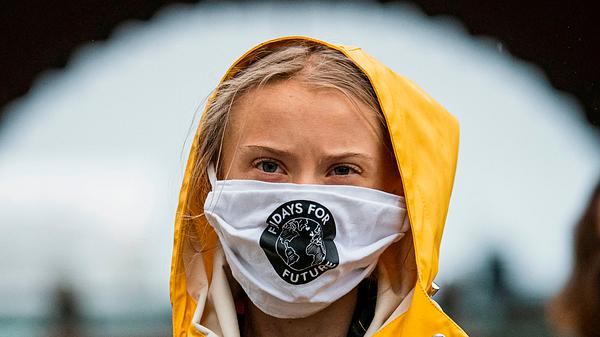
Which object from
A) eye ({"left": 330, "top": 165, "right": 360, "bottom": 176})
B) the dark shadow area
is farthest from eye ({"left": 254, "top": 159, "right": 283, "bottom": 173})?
the dark shadow area

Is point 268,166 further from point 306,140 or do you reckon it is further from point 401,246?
point 401,246

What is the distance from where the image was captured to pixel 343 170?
291 cm

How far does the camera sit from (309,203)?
9.44ft

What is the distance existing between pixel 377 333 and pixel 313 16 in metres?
3.86

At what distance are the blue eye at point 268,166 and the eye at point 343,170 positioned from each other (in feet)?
0.41

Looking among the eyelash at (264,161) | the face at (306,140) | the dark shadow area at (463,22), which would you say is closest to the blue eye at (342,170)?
the face at (306,140)

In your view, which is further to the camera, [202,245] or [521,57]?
[521,57]

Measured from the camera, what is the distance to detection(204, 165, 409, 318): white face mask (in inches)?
113

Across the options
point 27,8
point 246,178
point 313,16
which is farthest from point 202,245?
point 27,8

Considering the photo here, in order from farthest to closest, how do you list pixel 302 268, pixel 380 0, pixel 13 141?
pixel 13 141 → pixel 380 0 → pixel 302 268

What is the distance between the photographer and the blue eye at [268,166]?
2.92 meters

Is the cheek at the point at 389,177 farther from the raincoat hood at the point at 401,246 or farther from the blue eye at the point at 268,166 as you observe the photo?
the blue eye at the point at 268,166

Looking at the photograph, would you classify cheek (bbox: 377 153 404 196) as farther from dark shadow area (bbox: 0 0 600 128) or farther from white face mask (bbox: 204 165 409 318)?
dark shadow area (bbox: 0 0 600 128)

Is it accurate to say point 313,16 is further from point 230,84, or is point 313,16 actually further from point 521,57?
point 230,84
